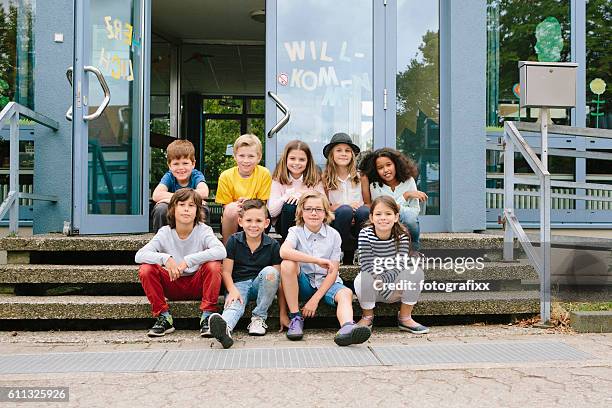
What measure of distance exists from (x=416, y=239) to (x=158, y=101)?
22.2ft

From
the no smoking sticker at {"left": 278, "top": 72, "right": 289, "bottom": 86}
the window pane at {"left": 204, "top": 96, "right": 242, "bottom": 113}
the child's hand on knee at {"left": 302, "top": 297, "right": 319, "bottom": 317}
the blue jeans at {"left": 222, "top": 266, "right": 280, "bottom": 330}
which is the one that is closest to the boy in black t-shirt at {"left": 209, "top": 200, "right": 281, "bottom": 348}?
the blue jeans at {"left": 222, "top": 266, "right": 280, "bottom": 330}

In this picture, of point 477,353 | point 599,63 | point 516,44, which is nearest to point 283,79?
point 516,44

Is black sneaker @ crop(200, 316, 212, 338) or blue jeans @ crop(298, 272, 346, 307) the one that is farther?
blue jeans @ crop(298, 272, 346, 307)

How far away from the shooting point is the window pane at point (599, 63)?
20.5 feet

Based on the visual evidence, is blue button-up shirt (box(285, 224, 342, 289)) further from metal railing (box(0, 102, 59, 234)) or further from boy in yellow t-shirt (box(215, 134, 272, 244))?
metal railing (box(0, 102, 59, 234))

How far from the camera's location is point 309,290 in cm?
388

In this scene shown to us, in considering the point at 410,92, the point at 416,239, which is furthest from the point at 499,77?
the point at 416,239

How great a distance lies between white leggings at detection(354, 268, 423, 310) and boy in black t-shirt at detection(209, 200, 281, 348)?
53 centimetres

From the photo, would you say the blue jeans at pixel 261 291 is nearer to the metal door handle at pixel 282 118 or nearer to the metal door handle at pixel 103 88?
the metal door handle at pixel 282 118

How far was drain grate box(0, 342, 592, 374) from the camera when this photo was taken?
120 inches

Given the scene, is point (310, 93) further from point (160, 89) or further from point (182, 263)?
point (160, 89)

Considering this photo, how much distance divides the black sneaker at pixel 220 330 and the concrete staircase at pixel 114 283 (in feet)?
1.69

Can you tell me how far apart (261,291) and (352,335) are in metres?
0.68

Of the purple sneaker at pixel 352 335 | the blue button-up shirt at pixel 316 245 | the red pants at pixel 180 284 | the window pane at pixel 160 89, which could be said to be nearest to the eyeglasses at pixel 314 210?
the blue button-up shirt at pixel 316 245
